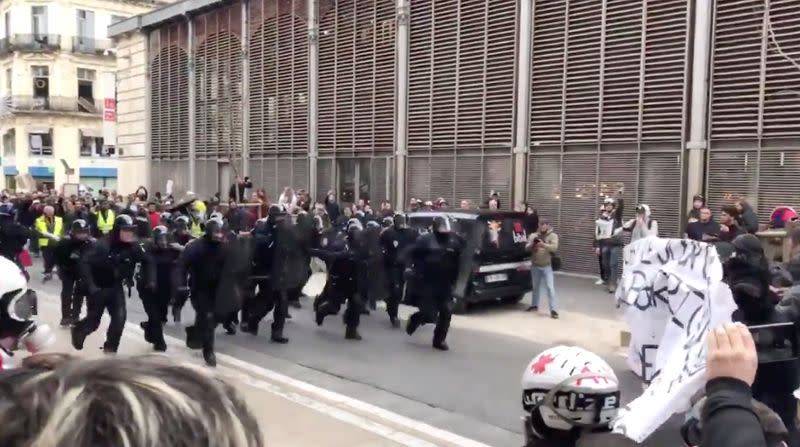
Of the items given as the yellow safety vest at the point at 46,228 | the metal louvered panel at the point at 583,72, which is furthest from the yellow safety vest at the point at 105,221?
the metal louvered panel at the point at 583,72

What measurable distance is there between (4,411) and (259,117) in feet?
81.8

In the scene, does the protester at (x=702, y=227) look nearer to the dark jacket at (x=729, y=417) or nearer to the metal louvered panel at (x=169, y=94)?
the dark jacket at (x=729, y=417)

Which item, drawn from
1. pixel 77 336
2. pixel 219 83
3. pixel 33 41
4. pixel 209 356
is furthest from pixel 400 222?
pixel 33 41

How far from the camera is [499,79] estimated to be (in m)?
18.0

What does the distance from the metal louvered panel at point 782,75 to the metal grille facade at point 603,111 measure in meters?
1.56

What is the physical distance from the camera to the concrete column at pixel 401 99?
20.0 meters

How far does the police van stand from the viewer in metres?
11.5

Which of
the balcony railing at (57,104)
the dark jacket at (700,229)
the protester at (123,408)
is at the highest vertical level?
the balcony railing at (57,104)

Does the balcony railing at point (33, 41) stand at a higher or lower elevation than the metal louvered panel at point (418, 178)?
higher

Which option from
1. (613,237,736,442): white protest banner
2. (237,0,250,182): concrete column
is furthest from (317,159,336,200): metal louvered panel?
(613,237,736,442): white protest banner

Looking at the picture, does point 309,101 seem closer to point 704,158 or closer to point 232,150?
point 232,150

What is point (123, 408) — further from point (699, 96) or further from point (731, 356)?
point (699, 96)

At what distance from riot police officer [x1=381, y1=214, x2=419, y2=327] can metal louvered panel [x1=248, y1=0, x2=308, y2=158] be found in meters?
12.6

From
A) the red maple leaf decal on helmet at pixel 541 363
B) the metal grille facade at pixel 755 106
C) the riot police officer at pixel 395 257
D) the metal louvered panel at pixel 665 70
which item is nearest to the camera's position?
the red maple leaf decal on helmet at pixel 541 363
